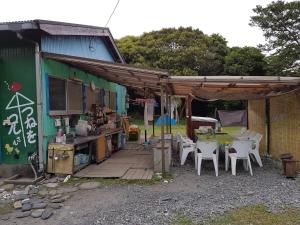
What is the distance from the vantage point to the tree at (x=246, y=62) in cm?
2644

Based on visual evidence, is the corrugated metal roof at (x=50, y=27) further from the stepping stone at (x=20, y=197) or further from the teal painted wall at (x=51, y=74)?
the stepping stone at (x=20, y=197)

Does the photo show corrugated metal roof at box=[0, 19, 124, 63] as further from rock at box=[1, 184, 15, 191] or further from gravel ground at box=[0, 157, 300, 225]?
gravel ground at box=[0, 157, 300, 225]

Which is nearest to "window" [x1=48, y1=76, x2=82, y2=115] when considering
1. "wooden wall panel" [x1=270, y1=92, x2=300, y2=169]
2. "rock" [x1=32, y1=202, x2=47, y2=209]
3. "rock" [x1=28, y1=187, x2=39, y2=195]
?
"rock" [x1=28, y1=187, x2=39, y2=195]

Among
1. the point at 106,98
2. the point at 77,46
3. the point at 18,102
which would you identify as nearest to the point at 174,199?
the point at 18,102

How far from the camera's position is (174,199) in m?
6.12

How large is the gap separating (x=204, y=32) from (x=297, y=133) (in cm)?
2317

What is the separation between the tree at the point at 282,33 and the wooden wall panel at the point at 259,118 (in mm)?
10380

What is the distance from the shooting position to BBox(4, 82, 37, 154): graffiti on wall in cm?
784

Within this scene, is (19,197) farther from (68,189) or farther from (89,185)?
(89,185)

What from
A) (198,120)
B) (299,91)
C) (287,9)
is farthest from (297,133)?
(287,9)

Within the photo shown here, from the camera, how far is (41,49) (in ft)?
25.1

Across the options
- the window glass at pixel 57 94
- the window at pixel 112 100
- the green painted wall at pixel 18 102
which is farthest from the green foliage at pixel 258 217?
the window at pixel 112 100

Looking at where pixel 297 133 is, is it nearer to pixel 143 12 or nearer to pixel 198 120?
pixel 143 12

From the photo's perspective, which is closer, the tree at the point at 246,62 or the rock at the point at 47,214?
the rock at the point at 47,214
